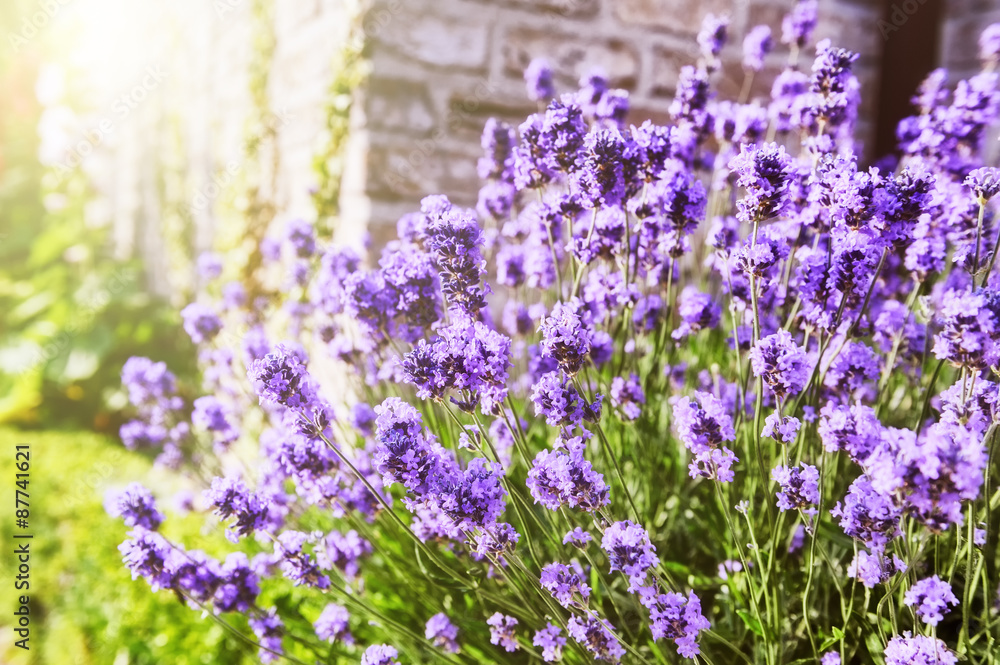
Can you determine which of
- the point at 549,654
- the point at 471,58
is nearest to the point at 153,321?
the point at 471,58

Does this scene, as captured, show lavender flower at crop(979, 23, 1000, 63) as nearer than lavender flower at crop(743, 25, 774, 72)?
Yes

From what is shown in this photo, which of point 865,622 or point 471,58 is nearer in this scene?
point 865,622

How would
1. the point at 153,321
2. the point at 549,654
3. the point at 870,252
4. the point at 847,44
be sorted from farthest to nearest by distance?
1. the point at 153,321
2. the point at 847,44
3. the point at 549,654
4. the point at 870,252

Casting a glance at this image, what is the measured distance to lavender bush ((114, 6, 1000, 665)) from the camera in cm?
99

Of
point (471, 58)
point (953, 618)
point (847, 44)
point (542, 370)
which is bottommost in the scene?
point (953, 618)

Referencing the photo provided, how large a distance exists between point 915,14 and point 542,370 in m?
2.96

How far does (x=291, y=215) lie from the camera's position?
126 inches

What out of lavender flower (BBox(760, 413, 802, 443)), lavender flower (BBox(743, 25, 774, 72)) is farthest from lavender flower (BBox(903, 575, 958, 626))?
lavender flower (BBox(743, 25, 774, 72))

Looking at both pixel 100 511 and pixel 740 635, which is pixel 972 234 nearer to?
pixel 740 635

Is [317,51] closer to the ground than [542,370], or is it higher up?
higher up

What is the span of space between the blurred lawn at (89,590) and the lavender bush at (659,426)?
291mm

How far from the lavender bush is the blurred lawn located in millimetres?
291

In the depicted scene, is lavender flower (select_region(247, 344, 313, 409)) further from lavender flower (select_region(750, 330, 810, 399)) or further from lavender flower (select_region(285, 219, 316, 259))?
lavender flower (select_region(285, 219, 316, 259))

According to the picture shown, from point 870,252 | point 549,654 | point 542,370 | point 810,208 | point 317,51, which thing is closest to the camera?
point 870,252
